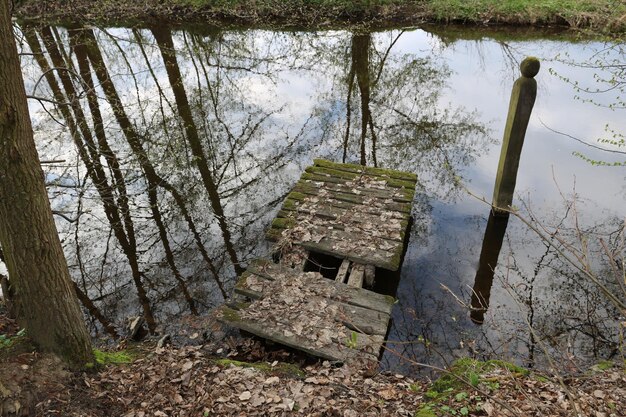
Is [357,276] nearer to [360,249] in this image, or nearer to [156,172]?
[360,249]

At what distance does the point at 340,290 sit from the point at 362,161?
4.96 metres

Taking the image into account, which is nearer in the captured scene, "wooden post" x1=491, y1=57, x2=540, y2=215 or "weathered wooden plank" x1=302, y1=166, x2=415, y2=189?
"wooden post" x1=491, y1=57, x2=540, y2=215

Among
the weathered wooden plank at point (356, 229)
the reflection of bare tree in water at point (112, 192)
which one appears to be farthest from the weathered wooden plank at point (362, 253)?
the reflection of bare tree in water at point (112, 192)

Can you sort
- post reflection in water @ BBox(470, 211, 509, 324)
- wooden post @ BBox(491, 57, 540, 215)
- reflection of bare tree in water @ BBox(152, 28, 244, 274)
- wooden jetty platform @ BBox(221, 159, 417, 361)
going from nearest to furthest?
wooden jetty platform @ BBox(221, 159, 417, 361) < post reflection in water @ BBox(470, 211, 509, 324) < wooden post @ BBox(491, 57, 540, 215) < reflection of bare tree in water @ BBox(152, 28, 244, 274)

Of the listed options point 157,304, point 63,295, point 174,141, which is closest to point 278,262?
point 157,304

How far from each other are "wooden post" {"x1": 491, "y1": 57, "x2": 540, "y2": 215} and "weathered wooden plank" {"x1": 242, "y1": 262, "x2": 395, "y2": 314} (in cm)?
205

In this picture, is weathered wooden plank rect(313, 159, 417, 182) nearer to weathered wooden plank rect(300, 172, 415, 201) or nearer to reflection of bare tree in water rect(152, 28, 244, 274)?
weathered wooden plank rect(300, 172, 415, 201)

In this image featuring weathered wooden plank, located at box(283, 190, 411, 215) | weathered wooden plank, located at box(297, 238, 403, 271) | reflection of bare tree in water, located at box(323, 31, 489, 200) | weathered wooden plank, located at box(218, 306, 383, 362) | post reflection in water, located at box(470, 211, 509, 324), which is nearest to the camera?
weathered wooden plank, located at box(218, 306, 383, 362)

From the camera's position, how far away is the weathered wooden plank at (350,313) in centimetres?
457

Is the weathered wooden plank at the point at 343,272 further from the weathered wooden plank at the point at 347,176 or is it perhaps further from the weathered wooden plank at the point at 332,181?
the weathered wooden plank at the point at 347,176

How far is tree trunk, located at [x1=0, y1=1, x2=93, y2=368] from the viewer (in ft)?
8.78

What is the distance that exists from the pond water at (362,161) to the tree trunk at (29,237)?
915 millimetres

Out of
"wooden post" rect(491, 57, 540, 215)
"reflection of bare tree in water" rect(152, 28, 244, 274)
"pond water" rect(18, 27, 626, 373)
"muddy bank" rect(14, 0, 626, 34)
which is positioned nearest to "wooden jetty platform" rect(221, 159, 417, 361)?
"pond water" rect(18, 27, 626, 373)

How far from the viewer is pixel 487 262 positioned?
6.61 meters
